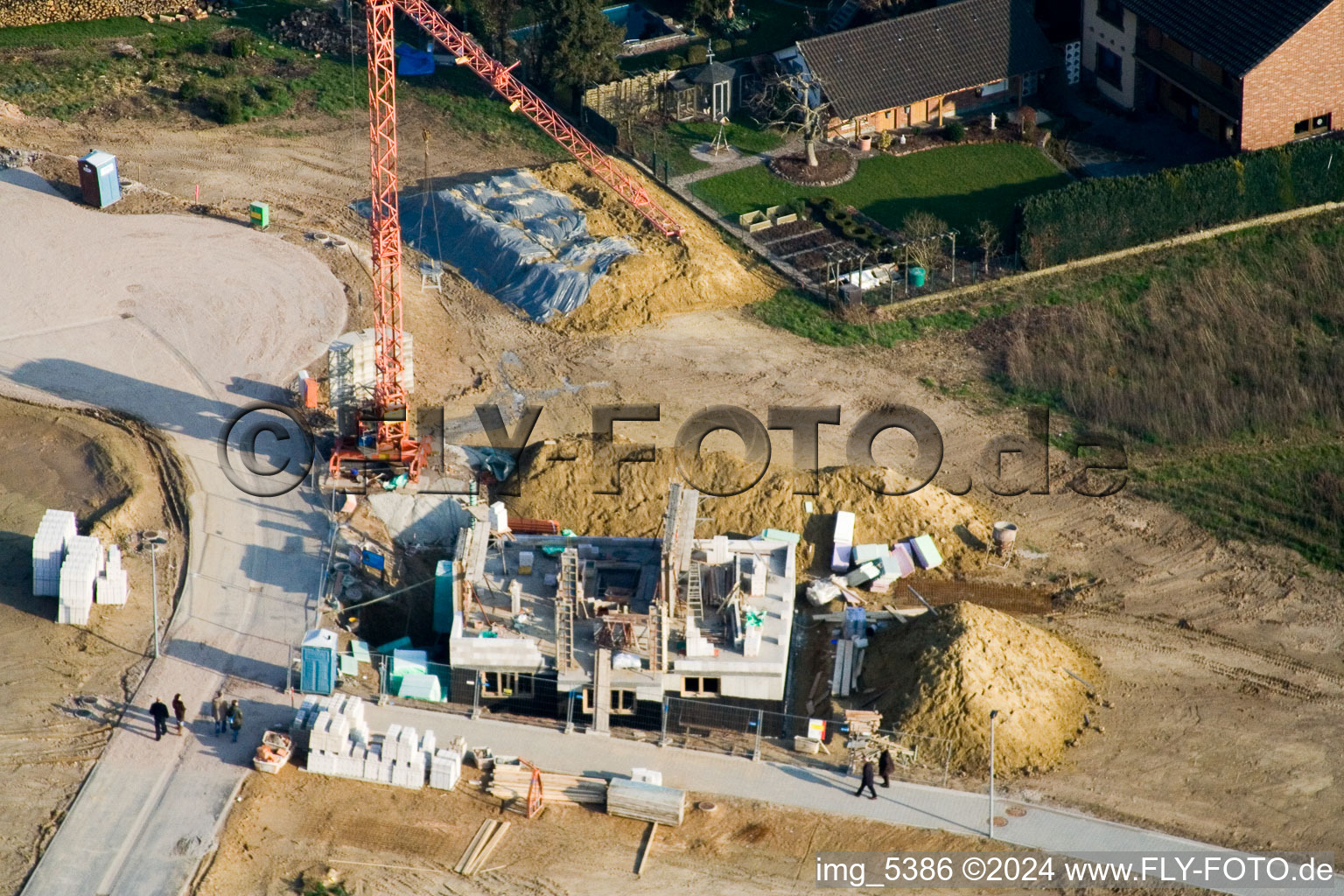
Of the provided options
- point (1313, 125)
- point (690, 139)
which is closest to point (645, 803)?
point (690, 139)

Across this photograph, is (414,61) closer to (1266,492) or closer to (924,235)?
(924,235)

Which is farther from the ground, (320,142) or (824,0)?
(824,0)

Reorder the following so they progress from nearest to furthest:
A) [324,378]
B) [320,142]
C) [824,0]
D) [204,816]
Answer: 1. [204,816]
2. [324,378]
3. [320,142]
4. [824,0]

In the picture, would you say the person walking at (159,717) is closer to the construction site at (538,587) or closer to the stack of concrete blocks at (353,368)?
the construction site at (538,587)

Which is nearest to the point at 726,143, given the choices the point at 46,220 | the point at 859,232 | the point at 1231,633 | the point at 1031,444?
the point at 859,232

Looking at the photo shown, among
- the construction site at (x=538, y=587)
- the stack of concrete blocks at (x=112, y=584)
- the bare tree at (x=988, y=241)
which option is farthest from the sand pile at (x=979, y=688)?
the stack of concrete blocks at (x=112, y=584)

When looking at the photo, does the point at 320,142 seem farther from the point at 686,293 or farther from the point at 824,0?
the point at 824,0
